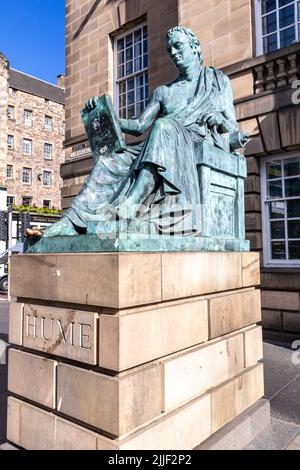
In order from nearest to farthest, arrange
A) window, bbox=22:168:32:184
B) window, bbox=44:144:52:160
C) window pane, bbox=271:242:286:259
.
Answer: window pane, bbox=271:242:286:259 < window, bbox=22:168:32:184 < window, bbox=44:144:52:160

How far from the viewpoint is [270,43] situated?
320 inches

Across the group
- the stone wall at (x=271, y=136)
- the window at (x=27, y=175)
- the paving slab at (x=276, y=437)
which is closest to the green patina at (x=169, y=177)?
the paving slab at (x=276, y=437)

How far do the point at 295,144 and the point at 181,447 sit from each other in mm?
6306

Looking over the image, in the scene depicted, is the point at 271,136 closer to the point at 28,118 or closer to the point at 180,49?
the point at 180,49

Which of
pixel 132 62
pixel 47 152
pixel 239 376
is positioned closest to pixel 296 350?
pixel 239 376

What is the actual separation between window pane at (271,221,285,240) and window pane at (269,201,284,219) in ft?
0.46

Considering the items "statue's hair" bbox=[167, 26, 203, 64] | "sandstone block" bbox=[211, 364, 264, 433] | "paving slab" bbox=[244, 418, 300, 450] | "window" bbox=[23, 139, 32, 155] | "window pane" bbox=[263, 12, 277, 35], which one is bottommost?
"paving slab" bbox=[244, 418, 300, 450]

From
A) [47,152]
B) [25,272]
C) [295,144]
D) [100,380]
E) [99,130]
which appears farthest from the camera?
[47,152]

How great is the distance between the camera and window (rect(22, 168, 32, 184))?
40403mm

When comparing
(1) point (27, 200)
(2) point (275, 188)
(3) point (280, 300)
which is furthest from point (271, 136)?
(1) point (27, 200)

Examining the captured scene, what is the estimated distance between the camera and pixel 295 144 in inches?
285

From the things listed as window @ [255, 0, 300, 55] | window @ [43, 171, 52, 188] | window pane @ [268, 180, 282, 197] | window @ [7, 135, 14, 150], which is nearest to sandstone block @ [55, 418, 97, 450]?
window pane @ [268, 180, 282, 197]

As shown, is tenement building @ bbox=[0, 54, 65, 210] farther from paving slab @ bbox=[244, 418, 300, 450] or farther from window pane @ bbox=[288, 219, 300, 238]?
paving slab @ bbox=[244, 418, 300, 450]
